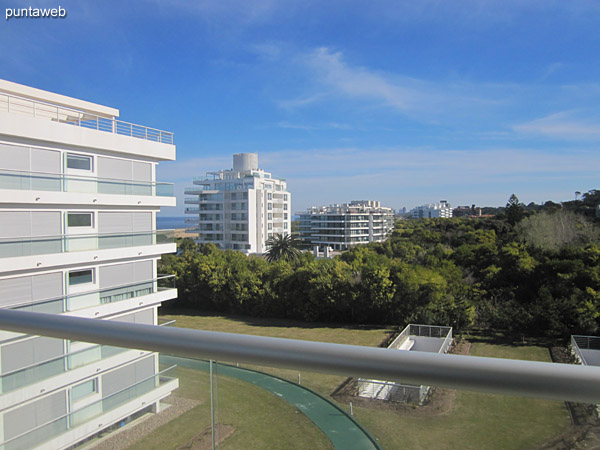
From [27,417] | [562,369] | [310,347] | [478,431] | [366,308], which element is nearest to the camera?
[562,369]

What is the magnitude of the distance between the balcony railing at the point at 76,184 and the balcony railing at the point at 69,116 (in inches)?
42.3

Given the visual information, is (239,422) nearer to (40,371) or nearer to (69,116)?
Answer: (40,371)

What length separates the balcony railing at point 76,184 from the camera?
789 cm

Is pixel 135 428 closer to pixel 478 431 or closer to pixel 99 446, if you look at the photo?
pixel 99 446

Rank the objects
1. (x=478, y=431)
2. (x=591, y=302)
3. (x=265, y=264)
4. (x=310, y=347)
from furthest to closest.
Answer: (x=265, y=264)
(x=591, y=302)
(x=478, y=431)
(x=310, y=347)

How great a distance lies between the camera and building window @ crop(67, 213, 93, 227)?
889 centimetres

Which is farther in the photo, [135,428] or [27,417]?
[27,417]

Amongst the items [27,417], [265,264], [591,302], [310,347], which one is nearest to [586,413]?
[310,347]

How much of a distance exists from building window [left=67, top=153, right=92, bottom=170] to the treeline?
12349mm

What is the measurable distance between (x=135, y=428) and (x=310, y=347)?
2.30 feet

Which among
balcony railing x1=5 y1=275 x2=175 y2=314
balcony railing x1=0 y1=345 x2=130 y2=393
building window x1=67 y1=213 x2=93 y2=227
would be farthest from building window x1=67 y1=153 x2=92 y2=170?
balcony railing x1=0 y1=345 x2=130 y2=393

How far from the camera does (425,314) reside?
57.4 ft

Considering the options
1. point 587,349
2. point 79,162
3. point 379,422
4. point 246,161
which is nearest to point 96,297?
point 79,162

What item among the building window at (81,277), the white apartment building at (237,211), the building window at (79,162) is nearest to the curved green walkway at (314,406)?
the building window at (81,277)
